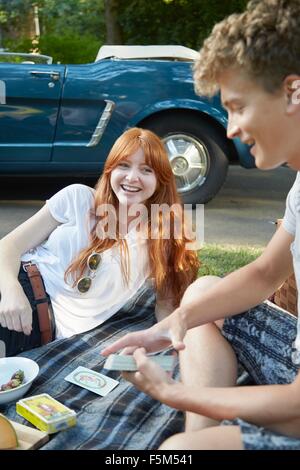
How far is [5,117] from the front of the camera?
16.9ft

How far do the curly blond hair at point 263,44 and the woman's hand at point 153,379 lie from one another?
0.73 m

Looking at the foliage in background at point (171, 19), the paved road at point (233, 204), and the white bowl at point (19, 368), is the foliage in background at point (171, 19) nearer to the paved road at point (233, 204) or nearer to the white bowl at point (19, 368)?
the paved road at point (233, 204)

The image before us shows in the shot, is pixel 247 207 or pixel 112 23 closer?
pixel 247 207

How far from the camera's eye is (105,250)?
Answer: 2.60 metres

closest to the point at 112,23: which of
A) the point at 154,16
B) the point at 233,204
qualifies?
the point at 154,16

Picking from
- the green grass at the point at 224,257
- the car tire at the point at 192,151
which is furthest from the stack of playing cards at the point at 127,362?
the car tire at the point at 192,151

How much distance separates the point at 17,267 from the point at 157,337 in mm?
946

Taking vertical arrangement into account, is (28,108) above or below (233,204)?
above

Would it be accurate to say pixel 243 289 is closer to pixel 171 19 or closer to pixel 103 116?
pixel 103 116

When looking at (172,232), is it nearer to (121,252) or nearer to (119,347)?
(121,252)

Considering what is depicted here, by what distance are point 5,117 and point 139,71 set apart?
1164mm

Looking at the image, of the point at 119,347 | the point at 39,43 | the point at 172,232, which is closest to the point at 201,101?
the point at 172,232

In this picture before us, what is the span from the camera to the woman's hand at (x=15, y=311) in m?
2.44

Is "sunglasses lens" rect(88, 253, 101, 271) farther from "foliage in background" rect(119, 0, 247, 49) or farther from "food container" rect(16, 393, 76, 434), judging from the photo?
"foliage in background" rect(119, 0, 247, 49)
